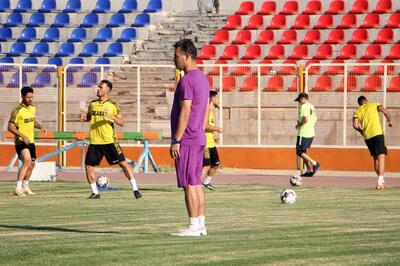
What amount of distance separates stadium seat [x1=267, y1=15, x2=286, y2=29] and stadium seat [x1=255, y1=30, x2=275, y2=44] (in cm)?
38

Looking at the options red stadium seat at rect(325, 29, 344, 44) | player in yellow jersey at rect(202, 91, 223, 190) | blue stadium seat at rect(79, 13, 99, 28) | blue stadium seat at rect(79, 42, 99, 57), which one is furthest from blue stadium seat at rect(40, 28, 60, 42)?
player in yellow jersey at rect(202, 91, 223, 190)

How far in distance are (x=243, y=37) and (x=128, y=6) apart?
523 centimetres

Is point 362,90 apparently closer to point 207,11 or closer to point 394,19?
point 394,19

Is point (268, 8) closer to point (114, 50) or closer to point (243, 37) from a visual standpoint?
point (243, 37)

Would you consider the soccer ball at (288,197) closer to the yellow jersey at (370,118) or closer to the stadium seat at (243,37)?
the yellow jersey at (370,118)

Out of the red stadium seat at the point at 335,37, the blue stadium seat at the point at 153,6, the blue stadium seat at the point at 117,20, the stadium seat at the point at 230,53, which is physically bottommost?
the stadium seat at the point at 230,53

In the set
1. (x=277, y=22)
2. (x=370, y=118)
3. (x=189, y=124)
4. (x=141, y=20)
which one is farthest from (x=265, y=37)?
(x=189, y=124)

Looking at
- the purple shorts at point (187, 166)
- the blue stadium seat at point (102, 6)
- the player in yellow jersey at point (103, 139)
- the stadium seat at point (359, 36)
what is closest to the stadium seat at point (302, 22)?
the stadium seat at point (359, 36)

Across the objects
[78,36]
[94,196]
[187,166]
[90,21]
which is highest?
[90,21]

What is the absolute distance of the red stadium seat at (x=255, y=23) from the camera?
38312mm

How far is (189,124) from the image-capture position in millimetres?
13250

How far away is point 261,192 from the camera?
23.4 metres

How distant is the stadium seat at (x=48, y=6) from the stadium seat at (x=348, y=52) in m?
11.7

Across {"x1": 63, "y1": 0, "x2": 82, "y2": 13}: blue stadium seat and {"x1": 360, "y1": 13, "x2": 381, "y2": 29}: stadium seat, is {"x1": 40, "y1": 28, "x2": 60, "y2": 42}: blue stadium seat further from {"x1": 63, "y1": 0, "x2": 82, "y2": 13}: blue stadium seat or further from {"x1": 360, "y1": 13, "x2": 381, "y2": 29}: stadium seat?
{"x1": 360, "y1": 13, "x2": 381, "y2": 29}: stadium seat
